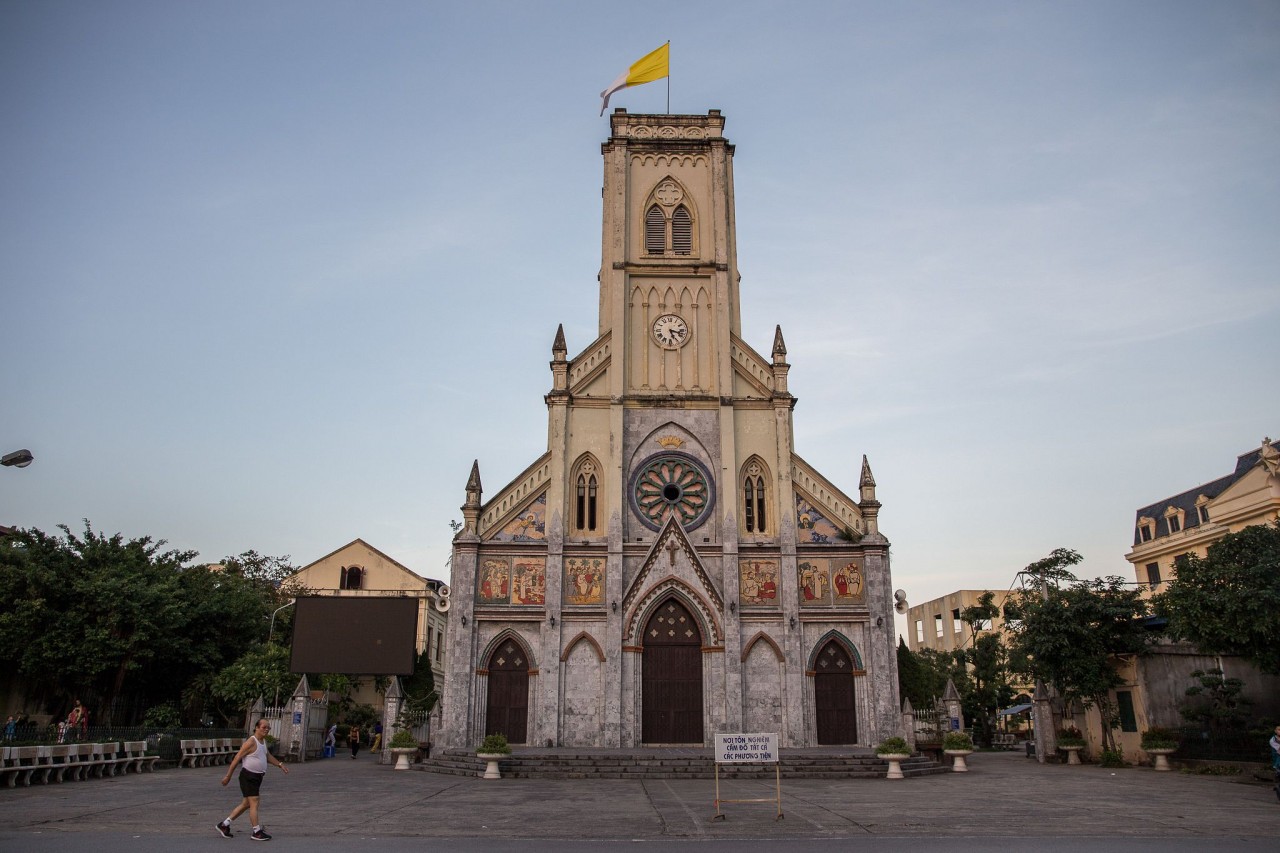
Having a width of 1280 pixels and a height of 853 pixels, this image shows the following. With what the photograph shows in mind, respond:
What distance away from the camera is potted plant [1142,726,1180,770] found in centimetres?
2731

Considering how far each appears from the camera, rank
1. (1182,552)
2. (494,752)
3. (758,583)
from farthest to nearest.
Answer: (1182,552)
(758,583)
(494,752)

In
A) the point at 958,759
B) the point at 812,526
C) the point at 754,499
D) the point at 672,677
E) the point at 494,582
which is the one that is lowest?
the point at 958,759

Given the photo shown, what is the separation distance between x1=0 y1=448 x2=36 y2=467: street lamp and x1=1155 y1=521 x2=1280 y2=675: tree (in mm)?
28170

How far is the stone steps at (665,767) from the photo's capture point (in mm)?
24719

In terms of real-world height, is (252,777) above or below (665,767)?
above

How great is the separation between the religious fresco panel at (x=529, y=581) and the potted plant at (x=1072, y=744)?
63.3 feet

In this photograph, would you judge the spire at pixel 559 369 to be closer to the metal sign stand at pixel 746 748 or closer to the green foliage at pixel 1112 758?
the metal sign stand at pixel 746 748

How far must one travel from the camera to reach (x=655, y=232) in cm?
3628

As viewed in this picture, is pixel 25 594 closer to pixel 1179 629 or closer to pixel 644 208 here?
pixel 644 208

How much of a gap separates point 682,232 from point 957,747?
2157 cm

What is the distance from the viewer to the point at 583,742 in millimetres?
29641

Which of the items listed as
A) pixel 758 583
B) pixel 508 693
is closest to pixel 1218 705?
pixel 758 583

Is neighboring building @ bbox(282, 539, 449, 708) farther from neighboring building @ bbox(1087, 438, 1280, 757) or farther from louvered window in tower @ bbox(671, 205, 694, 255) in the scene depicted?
neighboring building @ bbox(1087, 438, 1280, 757)

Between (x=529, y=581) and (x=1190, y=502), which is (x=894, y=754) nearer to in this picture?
(x=529, y=581)
